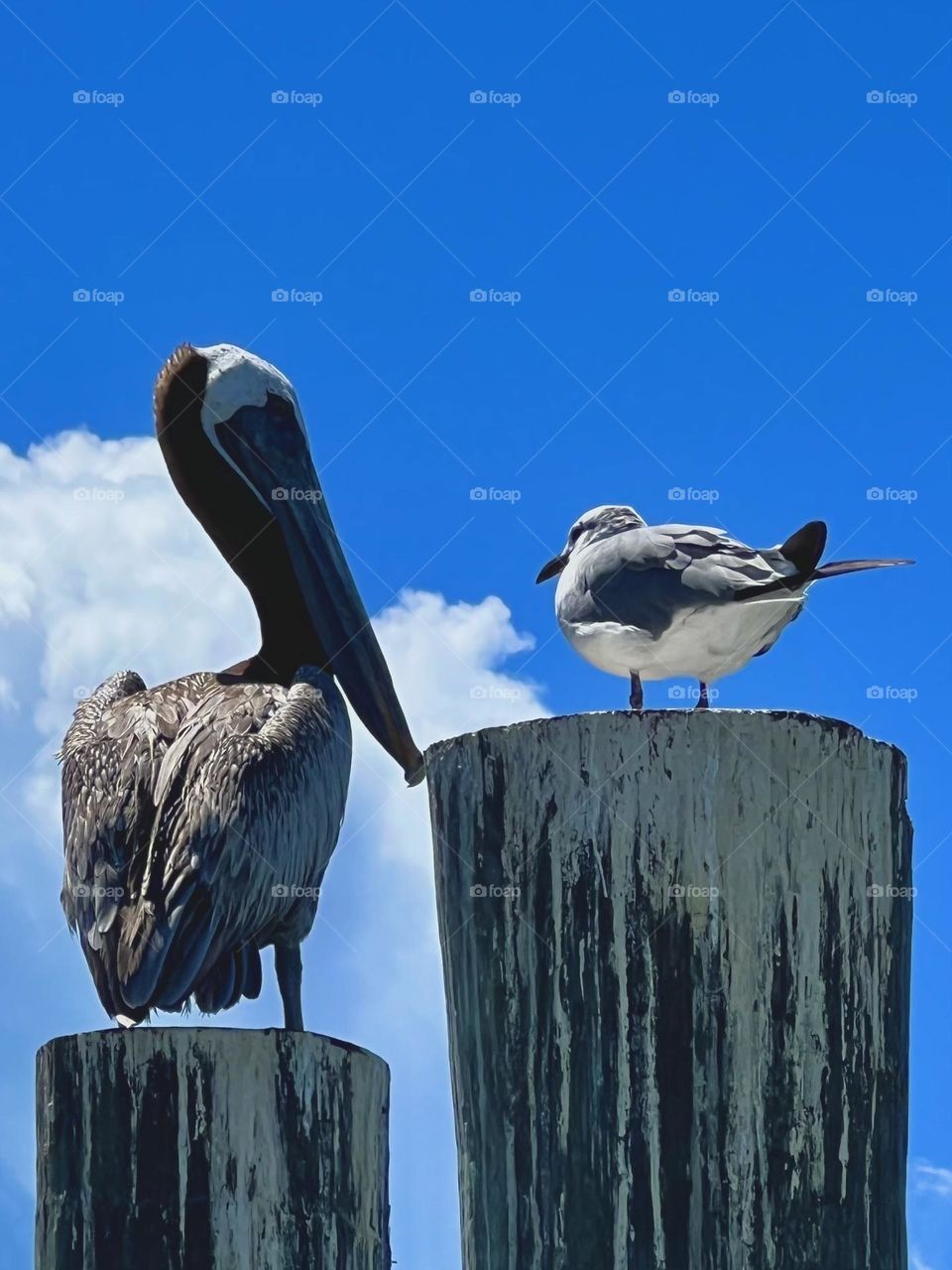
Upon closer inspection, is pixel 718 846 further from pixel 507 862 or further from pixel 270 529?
pixel 270 529

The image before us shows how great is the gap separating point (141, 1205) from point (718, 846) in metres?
1.28

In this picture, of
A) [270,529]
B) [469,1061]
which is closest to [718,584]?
[270,529]

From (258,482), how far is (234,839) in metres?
1.81

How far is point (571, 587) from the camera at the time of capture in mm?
6309

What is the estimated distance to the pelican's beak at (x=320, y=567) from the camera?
652 cm

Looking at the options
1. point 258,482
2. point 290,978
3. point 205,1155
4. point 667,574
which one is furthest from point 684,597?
point 205,1155

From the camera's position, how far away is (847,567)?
577cm

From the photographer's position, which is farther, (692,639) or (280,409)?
(280,409)

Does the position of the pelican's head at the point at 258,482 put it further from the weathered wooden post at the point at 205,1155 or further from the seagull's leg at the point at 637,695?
the weathered wooden post at the point at 205,1155

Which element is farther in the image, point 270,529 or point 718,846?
point 270,529
